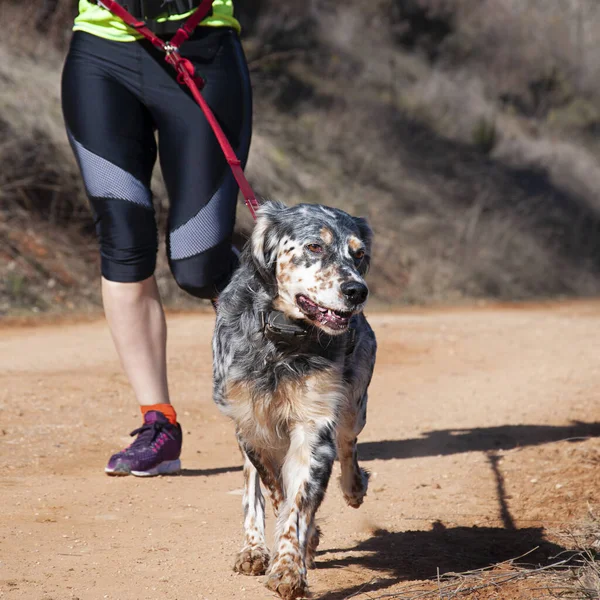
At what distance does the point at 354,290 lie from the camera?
10.9 feet

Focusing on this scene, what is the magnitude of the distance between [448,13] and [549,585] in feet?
70.3

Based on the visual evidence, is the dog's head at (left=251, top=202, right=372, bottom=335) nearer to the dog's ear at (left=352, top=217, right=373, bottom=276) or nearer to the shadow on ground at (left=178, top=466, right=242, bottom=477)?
the dog's ear at (left=352, top=217, right=373, bottom=276)

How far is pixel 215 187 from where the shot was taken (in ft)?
14.4

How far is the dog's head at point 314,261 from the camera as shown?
338 cm

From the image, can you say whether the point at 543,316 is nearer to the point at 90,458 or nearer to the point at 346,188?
the point at 346,188

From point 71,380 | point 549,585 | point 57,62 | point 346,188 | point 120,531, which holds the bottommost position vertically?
point 346,188

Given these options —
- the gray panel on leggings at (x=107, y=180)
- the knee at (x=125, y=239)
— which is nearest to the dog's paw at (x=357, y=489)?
the knee at (x=125, y=239)

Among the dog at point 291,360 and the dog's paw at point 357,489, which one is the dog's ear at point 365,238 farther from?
the dog's paw at point 357,489

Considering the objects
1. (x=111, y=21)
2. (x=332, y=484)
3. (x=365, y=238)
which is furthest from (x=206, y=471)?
(x=111, y=21)

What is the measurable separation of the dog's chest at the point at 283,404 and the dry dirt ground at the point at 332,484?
51 cm

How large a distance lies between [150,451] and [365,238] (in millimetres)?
1517

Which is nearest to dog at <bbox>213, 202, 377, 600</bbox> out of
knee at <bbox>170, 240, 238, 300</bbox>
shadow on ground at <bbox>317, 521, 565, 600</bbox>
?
shadow on ground at <bbox>317, 521, 565, 600</bbox>

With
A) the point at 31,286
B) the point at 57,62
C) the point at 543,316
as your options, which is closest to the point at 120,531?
the point at 31,286

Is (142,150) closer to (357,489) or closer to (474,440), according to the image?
(357,489)
